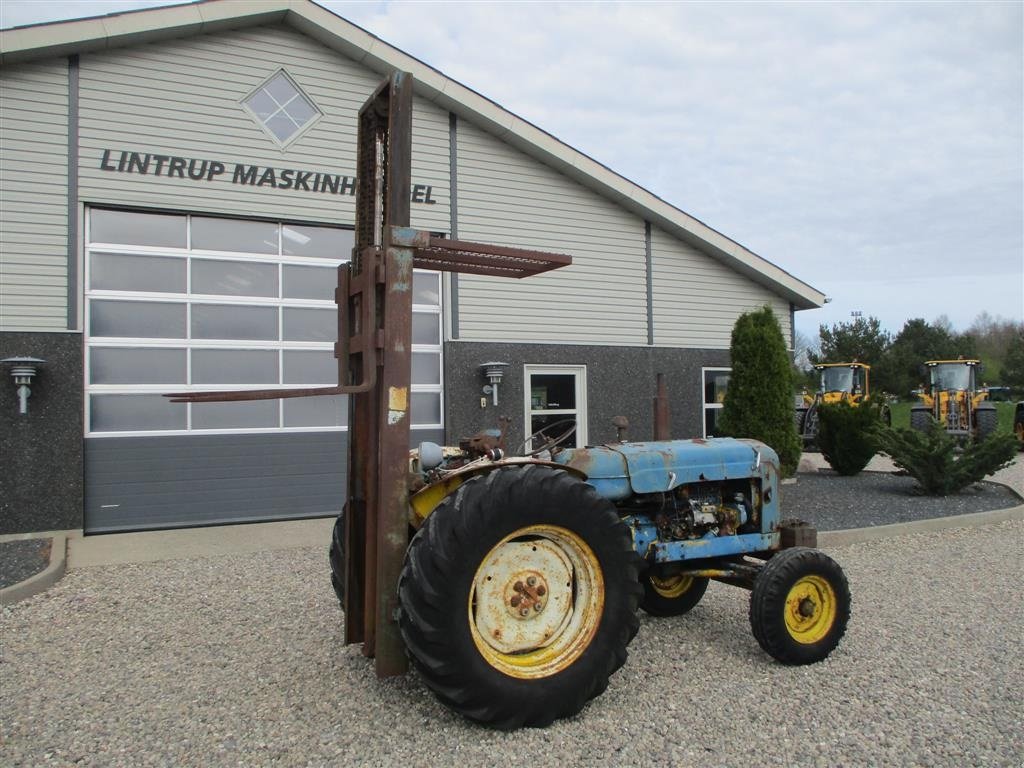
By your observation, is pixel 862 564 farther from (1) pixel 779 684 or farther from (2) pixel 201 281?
(2) pixel 201 281

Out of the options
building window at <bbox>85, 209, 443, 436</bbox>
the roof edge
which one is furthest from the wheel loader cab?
building window at <bbox>85, 209, 443, 436</bbox>

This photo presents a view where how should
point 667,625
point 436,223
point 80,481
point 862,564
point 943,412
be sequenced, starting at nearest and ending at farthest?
point 667,625 → point 862,564 → point 80,481 → point 436,223 → point 943,412

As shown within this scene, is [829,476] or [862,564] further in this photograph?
[829,476]

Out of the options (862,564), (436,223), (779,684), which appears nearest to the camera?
(779,684)

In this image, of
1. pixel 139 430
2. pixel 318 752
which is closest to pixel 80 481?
pixel 139 430

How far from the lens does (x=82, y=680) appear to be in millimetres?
4098

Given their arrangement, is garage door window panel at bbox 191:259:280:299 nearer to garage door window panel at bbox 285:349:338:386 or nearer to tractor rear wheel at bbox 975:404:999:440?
garage door window panel at bbox 285:349:338:386

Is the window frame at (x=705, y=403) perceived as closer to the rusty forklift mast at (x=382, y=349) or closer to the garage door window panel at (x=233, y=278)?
the garage door window panel at (x=233, y=278)

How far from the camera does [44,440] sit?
805 cm

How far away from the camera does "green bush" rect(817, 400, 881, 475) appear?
12047 mm

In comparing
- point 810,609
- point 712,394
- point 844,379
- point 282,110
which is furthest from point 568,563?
point 844,379

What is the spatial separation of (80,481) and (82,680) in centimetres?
480

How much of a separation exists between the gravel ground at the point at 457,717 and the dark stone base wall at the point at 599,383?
15.1ft

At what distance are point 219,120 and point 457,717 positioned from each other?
8086 millimetres
